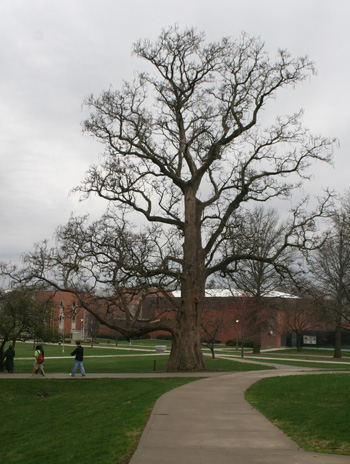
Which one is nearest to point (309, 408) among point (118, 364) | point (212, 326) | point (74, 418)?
point (74, 418)

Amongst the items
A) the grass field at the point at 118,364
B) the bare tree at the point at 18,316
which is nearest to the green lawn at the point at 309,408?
the grass field at the point at 118,364

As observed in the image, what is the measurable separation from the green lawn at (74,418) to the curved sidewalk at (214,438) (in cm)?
39

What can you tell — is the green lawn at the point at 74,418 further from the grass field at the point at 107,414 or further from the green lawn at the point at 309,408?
the green lawn at the point at 309,408

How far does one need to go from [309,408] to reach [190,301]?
1444 centimetres

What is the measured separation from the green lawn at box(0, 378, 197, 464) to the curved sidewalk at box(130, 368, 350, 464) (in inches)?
15.3

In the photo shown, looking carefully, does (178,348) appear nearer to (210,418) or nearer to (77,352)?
(77,352)

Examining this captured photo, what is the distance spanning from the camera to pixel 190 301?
2539 cm

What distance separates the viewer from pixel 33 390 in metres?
18.0

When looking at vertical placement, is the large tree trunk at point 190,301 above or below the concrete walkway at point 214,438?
above

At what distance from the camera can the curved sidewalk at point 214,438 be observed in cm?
653

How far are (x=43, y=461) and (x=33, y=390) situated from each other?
36.1 ft

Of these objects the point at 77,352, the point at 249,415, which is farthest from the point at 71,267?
the point at 249,415

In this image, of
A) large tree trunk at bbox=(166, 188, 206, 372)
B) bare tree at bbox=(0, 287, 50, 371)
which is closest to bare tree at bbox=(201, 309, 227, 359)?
large tree trunk at bbox=(166, 188, 206, 372)

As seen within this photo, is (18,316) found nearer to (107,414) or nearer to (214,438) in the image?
(107,414)
